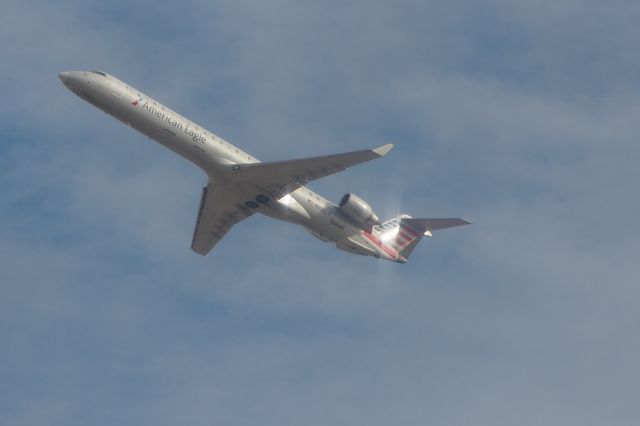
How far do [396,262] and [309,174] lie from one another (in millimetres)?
9271

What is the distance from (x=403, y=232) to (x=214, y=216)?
1117 centimetres

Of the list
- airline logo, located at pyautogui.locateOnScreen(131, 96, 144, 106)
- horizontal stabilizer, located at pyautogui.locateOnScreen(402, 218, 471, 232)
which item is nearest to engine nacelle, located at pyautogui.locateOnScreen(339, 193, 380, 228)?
horizontal stabilizer, located at pyautogui.locateOnScreen(402, 218, 471, 232)

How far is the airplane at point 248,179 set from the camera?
55812mm

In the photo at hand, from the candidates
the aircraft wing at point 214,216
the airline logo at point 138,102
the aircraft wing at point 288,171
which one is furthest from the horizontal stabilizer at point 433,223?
the airline logo at point 138,102

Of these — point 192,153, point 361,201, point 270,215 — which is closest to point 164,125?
point 192,153

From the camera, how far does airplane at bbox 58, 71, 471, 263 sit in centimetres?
5581

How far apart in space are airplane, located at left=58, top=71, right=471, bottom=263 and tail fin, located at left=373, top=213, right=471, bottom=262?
11 cm

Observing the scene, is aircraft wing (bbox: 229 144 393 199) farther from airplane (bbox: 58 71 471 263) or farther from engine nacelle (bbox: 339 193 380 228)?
engine nacelle (bbox: 339 193 380 228)

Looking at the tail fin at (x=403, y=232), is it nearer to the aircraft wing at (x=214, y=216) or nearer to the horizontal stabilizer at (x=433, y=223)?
the horizontal stabilizer at (x=433, y=223)

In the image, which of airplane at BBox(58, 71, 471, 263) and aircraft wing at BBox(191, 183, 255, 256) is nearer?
airplane at BBox(58, 71, 471, 263)

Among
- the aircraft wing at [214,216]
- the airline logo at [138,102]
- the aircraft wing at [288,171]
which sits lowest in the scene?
the aircraft wing at [214,216]

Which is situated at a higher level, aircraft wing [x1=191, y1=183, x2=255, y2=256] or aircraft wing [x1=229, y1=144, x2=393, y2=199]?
aircraft wing [x1=229, y1=144, x2=393, y2=199]

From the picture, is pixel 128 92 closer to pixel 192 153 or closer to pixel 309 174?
pixel 192 153

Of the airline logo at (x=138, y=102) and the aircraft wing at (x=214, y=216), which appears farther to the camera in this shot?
the aircraft wing at (x=214, y=216)
